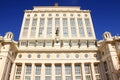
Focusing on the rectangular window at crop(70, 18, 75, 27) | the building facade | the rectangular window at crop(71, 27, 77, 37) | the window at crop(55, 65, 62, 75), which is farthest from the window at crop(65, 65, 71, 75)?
the rectangular window at crop(70, 18, 75, 27)

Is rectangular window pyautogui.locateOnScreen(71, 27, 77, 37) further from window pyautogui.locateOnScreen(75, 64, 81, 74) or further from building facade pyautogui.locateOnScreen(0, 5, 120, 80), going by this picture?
→ window pyautogui.locateOnScreen(75, 64, 81, 74)

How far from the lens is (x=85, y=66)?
39.7 meters

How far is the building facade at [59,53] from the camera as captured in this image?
35.6 metres

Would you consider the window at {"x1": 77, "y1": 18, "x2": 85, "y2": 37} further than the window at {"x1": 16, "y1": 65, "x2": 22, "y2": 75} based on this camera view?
Yes

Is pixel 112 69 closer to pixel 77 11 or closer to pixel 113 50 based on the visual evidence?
pixel 113 50

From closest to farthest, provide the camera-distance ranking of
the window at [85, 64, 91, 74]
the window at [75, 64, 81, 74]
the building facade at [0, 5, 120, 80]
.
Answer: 1. the building facade at [0, 5, 120, 80]
2. the window at [85, 64, 91, 74]
3. the window at [75, 64, 81, 74]

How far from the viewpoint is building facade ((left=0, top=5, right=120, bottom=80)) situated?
35.6 metres

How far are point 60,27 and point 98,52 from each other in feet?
51.4

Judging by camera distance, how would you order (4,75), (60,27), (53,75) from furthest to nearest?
1. (60,27)
2. (53,75)
3. (4,75)

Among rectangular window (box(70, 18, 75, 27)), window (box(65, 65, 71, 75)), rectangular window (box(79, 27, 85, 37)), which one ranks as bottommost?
window (box(65, 65, 71, 75))

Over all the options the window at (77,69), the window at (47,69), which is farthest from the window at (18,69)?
the window at (77,69)

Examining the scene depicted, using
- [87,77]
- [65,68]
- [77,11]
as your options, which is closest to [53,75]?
[65,68]

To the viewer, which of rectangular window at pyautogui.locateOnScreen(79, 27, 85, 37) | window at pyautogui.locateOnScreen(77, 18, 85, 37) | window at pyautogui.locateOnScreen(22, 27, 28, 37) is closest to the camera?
window at pyautogui.locateOnScreen(22, 27, 28, 37)

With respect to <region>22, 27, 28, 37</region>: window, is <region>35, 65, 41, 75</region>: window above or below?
below
